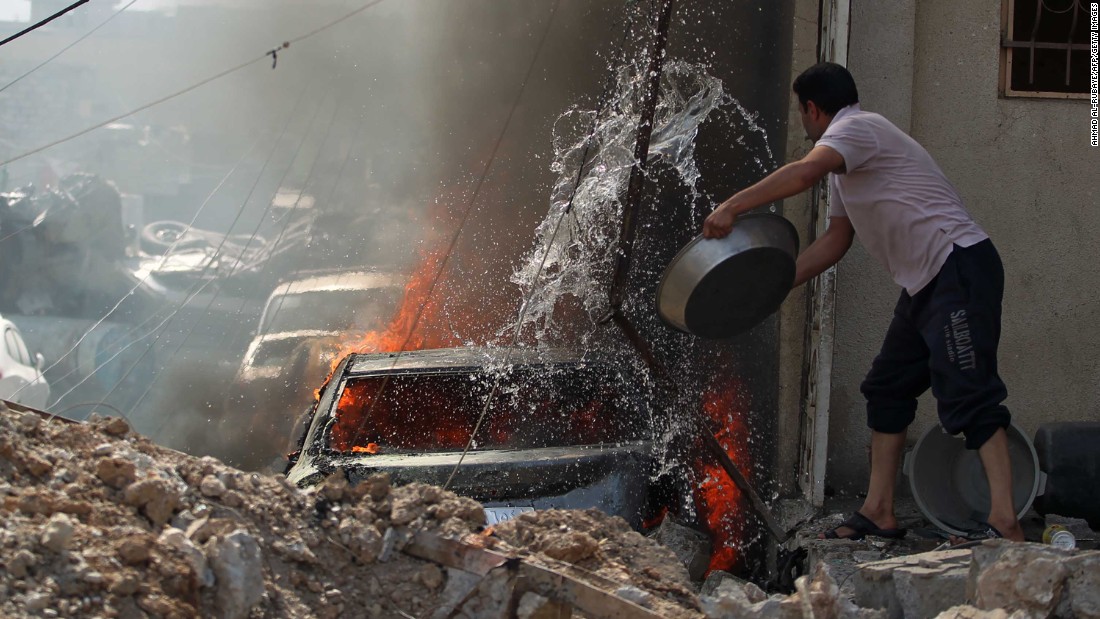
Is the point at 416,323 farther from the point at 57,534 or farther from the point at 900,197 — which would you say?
the point at 57,534

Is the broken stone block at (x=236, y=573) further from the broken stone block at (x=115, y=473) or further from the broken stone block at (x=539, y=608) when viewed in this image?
the broken stone block at (x=539, y=608)

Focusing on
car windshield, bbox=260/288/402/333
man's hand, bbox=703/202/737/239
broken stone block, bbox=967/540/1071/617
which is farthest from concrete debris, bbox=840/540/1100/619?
car windshield, bbox=260/288/402/333

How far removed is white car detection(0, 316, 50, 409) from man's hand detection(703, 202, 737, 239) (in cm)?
672

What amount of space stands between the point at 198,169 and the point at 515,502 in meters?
13.8

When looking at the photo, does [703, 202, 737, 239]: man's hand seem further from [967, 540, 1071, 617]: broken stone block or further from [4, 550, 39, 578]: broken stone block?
[4, 550, 39, 578]: broken stone block

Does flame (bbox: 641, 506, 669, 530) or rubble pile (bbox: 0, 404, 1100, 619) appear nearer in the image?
rubble pile (bbox: 0, 404, 1100, 619)

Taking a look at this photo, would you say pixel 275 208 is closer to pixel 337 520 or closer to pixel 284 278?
pixel 284 278

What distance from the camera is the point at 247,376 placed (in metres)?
10.2

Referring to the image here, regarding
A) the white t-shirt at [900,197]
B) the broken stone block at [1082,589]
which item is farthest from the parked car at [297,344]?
the broken stone block at [1082,589]

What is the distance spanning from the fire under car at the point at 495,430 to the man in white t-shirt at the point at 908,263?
102 cm

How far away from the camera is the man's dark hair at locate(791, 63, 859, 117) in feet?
13.0

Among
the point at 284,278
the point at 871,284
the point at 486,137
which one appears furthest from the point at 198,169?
the point at 871,284

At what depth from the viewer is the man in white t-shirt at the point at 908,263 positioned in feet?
12.0

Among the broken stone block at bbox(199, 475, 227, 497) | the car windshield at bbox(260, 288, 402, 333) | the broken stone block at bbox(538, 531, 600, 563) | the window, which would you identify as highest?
the window
